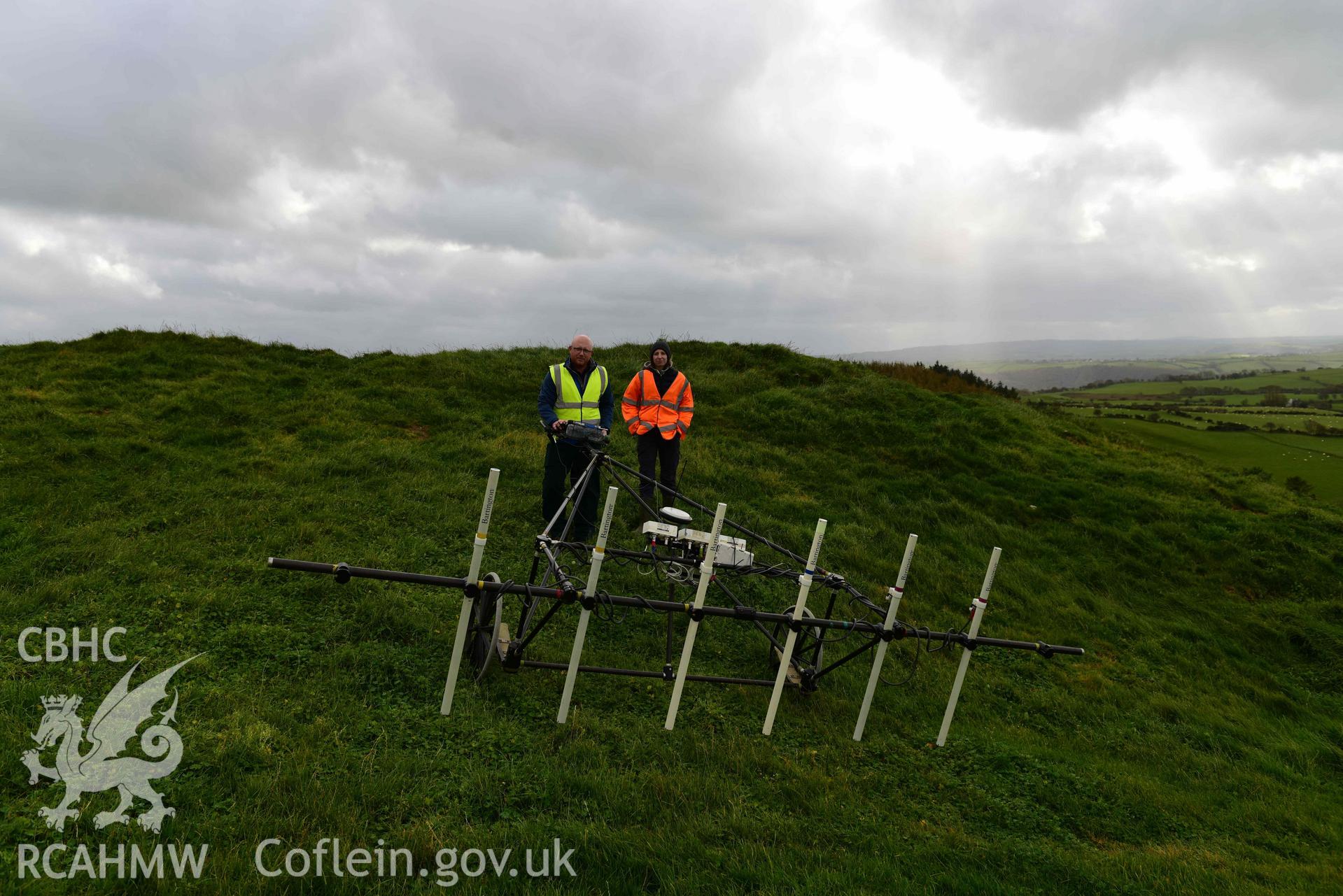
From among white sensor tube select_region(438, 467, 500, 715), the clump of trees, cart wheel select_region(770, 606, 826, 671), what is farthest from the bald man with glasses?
the clump of trees

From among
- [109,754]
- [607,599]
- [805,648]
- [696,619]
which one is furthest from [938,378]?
[109,754]

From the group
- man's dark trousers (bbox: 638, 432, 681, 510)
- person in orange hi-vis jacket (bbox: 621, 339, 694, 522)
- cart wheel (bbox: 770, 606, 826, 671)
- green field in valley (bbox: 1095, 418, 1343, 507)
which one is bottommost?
cart wheel (bbox: 770, 606, 826, 671)

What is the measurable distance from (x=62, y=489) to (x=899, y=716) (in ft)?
33.1

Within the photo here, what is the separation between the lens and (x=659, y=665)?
6340 millimetres

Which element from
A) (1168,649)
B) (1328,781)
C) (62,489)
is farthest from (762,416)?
(62,489)

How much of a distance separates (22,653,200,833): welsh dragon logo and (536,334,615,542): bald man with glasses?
4381 mm

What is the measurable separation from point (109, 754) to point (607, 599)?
2.96 metres

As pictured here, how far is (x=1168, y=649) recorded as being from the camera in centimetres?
894

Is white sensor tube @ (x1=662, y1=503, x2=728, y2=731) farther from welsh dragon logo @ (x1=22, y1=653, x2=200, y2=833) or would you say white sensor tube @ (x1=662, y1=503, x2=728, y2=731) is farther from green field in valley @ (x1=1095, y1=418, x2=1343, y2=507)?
green field in valley @ (x1=1095, y1=418, x2=1343, y2=507)

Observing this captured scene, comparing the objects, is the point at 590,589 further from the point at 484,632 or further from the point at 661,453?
the point at 661,453

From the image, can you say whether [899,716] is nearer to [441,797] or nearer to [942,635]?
[942,635]

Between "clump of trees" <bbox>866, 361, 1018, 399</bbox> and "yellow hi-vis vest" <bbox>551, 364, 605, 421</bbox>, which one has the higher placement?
"clump of trees" <bbox>866, 361, 1018, 399</bbox>

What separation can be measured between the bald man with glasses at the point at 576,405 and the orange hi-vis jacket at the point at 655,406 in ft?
1.43

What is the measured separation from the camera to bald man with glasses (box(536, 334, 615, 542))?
7.88 metres
